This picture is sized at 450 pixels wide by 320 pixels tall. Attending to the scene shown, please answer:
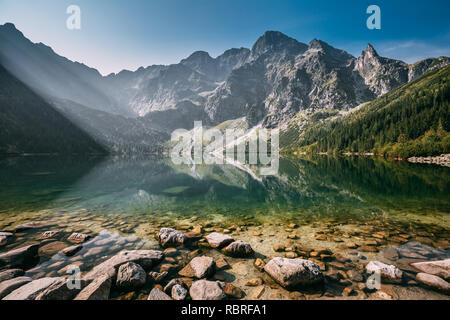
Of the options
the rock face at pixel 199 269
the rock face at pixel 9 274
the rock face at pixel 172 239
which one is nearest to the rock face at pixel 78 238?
the rock face at pixel 9 274

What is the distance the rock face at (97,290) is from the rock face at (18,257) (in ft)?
19.7

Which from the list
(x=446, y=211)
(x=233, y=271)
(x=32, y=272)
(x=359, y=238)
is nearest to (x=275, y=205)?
(x=359, y=238)

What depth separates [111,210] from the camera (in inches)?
859

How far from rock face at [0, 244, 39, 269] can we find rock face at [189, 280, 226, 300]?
10.2 m

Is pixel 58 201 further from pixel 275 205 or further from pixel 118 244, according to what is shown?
pixel 275 205

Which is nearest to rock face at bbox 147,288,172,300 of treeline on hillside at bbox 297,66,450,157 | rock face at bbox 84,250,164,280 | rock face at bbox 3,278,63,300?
rock face at bbox 84,250,164,280

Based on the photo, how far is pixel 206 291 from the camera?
731 centimetres

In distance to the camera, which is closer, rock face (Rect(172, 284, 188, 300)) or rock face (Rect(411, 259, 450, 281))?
rock face (Rect(172, 284, 188, 300))

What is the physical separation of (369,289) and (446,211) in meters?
20.0

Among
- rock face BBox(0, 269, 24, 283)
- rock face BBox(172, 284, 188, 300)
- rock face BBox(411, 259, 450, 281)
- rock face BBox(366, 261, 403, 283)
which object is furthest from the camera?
rock face BBox(0, 269, 24, 283)

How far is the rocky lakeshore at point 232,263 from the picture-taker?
752 cm

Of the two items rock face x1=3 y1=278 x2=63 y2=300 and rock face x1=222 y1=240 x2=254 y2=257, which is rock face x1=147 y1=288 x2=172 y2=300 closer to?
rock face x1=3 y1=278 x2=63 y2=300

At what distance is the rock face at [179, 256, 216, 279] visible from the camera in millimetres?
8898

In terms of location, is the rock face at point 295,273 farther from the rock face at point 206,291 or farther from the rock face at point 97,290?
the rock face at point 97,290
